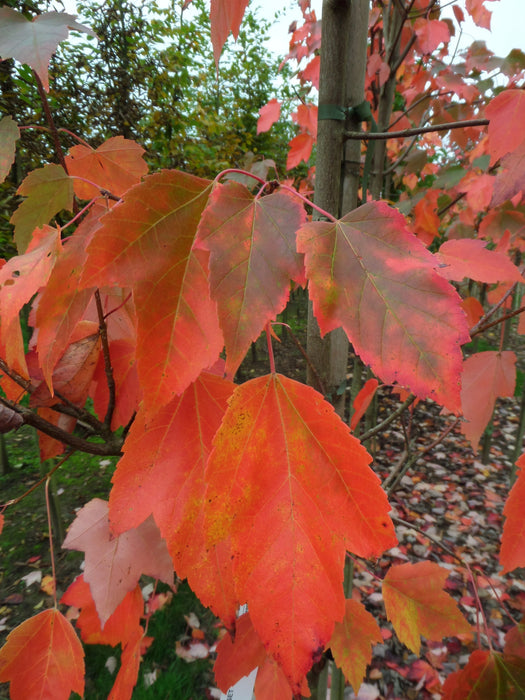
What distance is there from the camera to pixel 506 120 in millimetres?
691

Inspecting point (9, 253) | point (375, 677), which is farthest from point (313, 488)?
point (9, 253)

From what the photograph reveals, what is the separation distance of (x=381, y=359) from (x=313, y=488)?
0.45ft

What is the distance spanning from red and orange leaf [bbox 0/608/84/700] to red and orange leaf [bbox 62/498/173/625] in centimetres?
14

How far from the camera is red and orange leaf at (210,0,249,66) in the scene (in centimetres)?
37

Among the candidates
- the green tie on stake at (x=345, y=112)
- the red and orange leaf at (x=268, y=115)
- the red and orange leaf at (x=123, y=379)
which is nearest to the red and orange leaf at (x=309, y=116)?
the red and orange leaf at (x=268, y=115)

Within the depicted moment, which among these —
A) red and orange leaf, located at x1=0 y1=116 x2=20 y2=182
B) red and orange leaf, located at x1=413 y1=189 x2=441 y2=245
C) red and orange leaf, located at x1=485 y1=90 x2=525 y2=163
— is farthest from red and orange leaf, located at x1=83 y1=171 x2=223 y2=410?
red and orange leaf, located at x1=413 y1=189 x2=441 y2=245

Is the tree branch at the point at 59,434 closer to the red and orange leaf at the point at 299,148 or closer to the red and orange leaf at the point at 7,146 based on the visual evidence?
the red and orange leaf at the point at 7,146

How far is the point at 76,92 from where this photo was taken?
6.73ft

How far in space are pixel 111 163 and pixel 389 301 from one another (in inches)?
22.4

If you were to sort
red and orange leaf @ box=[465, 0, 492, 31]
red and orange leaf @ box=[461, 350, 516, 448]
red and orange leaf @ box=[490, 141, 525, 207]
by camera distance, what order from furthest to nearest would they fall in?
red and orange leaf @ box=[465, 0, 492, 31], red and orange leaf @ box=[461, 350, 516, 448], red and orange leaf @ box=[490, 141, 525, 207]

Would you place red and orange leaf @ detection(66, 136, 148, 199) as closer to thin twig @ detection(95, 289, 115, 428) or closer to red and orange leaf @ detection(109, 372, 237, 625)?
thin twig @ detection(95, 289, 115, 428)

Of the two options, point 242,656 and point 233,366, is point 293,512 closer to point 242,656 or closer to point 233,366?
point 233,366

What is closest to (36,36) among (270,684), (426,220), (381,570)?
(270,684)

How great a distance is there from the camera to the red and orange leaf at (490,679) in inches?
27.0
